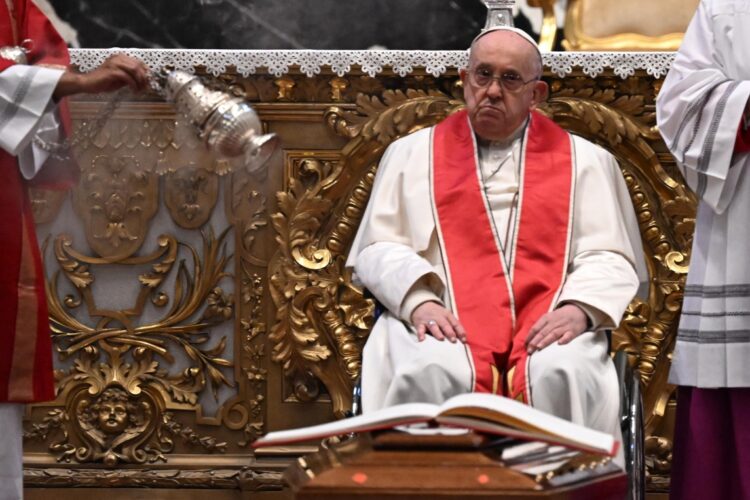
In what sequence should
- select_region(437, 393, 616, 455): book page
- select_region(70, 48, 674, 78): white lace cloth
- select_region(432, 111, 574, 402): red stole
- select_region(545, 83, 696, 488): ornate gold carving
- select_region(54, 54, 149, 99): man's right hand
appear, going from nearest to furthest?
select_region(437, 393, 616, 455): book page → select_region(54, 54, 149, 99): man's right hand → select_region(432, 111, 574, 402): red stole → select_region(70, 48, 674, 78): white lace cloth → select_region(545, 83, 696, 488): ornate gold carving

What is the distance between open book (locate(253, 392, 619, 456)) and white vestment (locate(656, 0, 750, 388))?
61.8 inches

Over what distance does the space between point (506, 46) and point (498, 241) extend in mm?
631

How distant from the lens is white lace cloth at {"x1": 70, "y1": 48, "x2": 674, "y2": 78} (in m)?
5.12

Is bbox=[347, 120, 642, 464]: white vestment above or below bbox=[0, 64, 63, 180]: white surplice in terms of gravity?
below

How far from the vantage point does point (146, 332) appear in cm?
542

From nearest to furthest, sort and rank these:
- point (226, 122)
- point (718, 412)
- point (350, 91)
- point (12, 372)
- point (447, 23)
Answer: point (226, 122)
point (12, 372)
point (718, 412)
point (350, 91)
point (447, 23)

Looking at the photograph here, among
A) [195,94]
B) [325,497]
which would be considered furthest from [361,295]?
[325,497]

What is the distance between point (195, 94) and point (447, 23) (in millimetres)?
2609

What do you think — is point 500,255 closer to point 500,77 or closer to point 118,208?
point 500,77

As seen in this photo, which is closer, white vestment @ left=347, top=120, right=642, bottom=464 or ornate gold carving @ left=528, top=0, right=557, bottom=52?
white vestment @ left=347, top=120, right=642, bottom=464

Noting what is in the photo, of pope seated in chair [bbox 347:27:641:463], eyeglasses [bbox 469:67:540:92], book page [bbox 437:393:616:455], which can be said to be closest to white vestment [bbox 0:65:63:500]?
pope seated in chair [bbox 347:27:641:463]

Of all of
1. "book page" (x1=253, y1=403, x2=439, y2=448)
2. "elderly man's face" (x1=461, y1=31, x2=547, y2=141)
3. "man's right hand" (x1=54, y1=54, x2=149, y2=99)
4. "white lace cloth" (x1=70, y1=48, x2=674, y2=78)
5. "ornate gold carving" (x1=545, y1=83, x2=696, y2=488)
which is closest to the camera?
"book page" (x1=253, y1=403, x2=439, y2=448)

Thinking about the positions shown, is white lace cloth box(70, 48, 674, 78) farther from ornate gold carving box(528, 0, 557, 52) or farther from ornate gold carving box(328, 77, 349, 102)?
ornate gold carving box(528, 0, 557, 52)

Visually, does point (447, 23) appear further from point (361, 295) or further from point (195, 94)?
point (195, 94)
